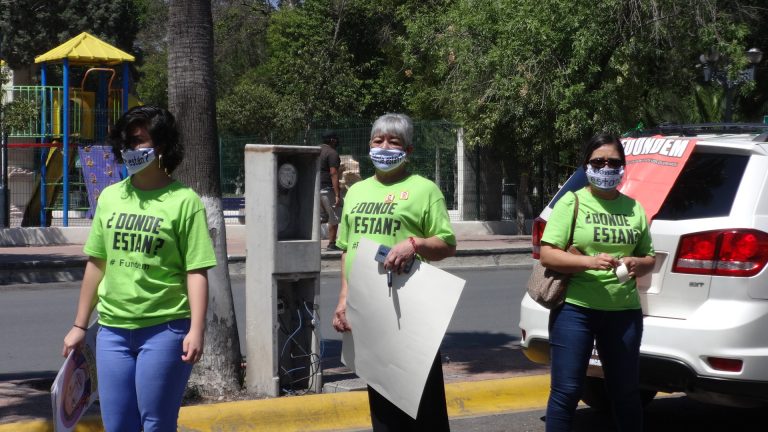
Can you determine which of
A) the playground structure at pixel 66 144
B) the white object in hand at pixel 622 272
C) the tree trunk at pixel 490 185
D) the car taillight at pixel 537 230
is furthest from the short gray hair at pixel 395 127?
the tree trunk at pixel 490 185

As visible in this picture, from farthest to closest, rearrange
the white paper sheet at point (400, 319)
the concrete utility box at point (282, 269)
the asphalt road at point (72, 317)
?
the asphalt road at point (72, 317) < the concrete utility box at point (282, 269) < the white paper sheet at point (400, 319)

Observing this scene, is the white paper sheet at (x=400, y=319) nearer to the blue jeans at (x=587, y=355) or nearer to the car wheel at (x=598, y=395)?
the blue jeans at (x=587, y=355)

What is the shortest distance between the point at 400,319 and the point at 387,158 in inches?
27.9

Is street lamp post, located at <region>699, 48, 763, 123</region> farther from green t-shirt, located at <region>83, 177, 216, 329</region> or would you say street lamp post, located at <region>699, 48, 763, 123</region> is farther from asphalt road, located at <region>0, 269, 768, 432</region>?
green t-shirt, located at <region>83, 177, 216, 329</region>

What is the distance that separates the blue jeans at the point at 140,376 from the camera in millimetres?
4262

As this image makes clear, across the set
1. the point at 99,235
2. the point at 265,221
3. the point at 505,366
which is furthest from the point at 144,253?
the point at 505,366

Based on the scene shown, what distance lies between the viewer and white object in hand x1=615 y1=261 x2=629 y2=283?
5.02 meters

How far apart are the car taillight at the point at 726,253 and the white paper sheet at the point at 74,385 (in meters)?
3.07

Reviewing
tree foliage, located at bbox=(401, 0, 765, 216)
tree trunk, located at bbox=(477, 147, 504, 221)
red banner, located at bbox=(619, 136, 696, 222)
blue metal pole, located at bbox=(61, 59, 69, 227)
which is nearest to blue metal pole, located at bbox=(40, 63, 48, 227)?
blue metal pole, located at bbox=(61, 59, 69, 227)

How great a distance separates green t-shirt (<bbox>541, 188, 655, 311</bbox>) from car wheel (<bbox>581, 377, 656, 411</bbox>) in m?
1.96

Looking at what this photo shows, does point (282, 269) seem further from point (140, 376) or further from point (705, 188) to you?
point (140, 376)

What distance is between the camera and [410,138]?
4.86 m

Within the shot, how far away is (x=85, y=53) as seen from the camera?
846 inches

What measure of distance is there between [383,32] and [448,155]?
12838 mm
